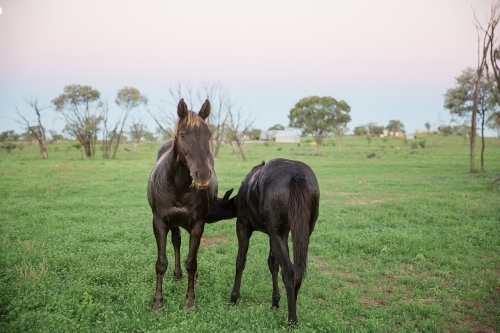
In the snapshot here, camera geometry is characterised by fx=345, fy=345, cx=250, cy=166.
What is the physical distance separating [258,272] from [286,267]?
81.0 inches

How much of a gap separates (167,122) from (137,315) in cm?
3529

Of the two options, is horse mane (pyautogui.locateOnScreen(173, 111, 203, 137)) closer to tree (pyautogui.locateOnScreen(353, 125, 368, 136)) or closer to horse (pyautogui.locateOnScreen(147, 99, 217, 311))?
horse (pyautogui.locateOnScreen(147, 99, 217, 311))

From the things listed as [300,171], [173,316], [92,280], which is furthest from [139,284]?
[300,171]

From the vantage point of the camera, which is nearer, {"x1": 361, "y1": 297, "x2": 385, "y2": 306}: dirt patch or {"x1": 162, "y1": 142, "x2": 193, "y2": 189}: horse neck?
{"x1": 162, "y1": 142, "x2": 193, "y2": 189}: horse neck

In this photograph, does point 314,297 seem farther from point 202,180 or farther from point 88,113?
point 88,113

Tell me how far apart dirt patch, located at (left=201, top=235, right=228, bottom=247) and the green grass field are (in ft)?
0.08

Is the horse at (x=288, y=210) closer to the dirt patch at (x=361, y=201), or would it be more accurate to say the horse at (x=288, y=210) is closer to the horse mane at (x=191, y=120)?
the horse mane at (x=191, y=120)

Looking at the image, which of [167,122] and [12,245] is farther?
[167,122]

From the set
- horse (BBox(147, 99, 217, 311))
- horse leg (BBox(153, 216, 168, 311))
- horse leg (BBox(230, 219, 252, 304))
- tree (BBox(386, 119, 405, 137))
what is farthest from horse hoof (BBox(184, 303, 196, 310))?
tree (BBox(386, 119, 405, 137))

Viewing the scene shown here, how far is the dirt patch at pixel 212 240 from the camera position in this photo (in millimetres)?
7684

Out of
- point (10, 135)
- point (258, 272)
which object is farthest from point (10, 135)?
point (258, 272)

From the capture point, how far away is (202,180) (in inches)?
142

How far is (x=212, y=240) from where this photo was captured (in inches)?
313

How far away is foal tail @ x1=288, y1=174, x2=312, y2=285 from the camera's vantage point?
3848 millimetres
